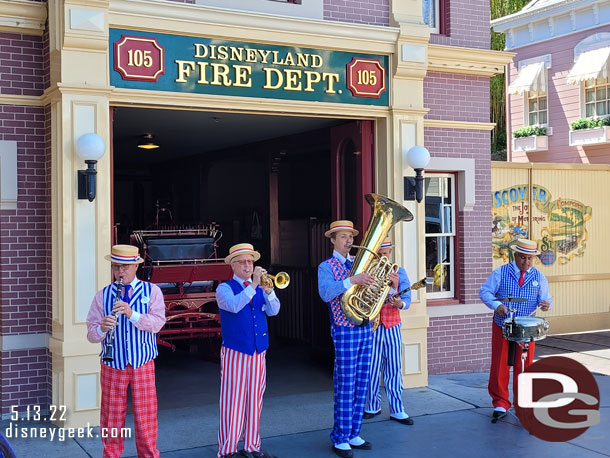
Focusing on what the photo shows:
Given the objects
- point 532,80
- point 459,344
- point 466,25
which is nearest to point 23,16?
point 466,25

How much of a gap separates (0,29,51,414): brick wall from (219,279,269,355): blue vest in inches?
97.6

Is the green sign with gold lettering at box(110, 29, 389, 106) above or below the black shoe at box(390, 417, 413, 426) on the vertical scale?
above

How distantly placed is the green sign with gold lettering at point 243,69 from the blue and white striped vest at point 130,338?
108 inches

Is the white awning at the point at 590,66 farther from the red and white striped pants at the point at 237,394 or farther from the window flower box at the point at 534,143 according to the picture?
the red and white striped pants at the point at 237,394

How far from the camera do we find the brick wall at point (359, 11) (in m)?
9.01

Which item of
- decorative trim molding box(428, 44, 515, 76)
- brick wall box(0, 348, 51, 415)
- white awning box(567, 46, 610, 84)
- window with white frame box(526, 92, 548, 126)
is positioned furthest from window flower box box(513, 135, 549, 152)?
brick wall box(0, 348, 51, 415)

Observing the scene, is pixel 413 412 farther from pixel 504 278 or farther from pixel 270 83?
pixel 270 83

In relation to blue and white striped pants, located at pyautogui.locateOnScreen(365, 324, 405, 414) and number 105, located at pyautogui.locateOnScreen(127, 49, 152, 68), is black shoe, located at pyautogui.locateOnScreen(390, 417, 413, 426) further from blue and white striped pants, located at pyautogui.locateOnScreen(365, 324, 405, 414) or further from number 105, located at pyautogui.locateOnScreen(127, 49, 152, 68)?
number 105, located at pyautogui.locateOnScreen(127, 49, 152, 68)

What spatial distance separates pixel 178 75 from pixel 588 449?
5.25m

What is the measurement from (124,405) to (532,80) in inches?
620

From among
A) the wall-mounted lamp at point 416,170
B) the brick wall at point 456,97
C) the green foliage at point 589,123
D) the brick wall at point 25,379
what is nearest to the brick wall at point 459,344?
the wall-mounted lamp at point 416,170

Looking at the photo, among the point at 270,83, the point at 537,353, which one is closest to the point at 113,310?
the point at 270,83

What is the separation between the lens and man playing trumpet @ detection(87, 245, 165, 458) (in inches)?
231

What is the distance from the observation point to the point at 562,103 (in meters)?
19.0
